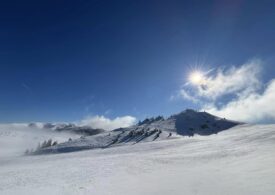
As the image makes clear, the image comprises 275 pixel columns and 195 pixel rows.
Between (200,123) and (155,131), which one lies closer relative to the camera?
(155,131)

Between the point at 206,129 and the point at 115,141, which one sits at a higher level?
the point at 206,129

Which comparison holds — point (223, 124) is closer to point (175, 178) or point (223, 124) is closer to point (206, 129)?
point (206, 129)

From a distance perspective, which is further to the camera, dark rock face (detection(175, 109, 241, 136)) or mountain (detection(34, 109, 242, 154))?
dark rock face (detection(175, 109, 241, 136))

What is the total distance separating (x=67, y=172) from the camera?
35.9m

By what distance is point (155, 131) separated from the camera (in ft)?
354

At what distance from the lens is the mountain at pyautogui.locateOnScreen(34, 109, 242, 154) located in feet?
304

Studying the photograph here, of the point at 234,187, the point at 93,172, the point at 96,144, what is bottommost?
the point at 234,187

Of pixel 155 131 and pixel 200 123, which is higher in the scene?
pixel 200 123

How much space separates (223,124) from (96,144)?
91.8 m

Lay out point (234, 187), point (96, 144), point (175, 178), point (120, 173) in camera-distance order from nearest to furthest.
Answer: point (234, 187) → point (175, 178) → point (120, 173) → point (96, 144)

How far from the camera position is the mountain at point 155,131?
92681mm

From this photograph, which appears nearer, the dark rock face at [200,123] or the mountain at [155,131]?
the mountain at [155,131]

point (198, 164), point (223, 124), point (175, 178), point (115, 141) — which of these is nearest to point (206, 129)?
point (223, 124)

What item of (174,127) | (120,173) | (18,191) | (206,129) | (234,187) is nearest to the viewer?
(234,187)
